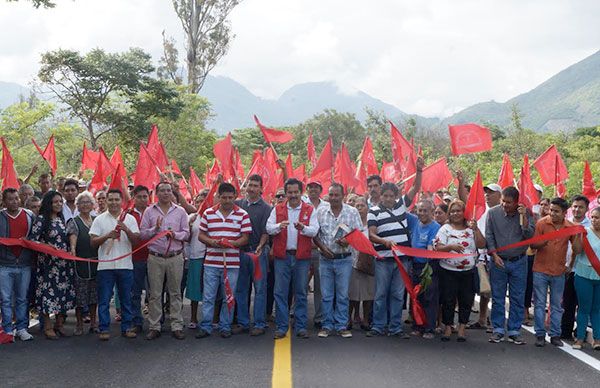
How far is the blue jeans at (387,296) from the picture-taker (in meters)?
7.74

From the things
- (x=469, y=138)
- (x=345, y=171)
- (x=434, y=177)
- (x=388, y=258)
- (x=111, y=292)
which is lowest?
(x=111, y=292)

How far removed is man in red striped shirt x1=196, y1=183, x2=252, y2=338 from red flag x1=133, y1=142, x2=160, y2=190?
3.78 metres

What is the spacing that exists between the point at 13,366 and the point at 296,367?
108 inches

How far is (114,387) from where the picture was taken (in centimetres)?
551

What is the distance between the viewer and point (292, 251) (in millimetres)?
7773

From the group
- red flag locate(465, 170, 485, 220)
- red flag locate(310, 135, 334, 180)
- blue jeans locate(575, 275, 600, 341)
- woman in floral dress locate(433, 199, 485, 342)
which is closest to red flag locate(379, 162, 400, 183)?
red flag locate(310, 135, 334, 180)

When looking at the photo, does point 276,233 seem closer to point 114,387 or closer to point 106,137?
point 114,387

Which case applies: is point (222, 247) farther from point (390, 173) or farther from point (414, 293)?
point (390, 173)

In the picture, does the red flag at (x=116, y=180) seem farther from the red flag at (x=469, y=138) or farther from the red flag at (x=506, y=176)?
the red flag at (x=506, y=176)

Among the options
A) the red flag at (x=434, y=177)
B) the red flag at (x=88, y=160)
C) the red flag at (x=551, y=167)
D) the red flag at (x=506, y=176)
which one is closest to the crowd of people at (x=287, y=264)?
the red flag at (x=506, y=176)

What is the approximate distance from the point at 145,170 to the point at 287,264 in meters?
4.40

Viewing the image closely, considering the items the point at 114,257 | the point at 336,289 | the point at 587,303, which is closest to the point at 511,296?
the point at 587,303

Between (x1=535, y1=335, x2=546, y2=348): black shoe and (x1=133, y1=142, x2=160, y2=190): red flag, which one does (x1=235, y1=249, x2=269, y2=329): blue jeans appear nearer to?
(x1=535, y1=335, x2=546, y2=348): black shoe

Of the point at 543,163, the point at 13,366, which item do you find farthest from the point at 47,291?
the point at 543,163
